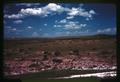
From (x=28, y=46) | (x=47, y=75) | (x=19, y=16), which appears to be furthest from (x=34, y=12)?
(x=47, y=75)

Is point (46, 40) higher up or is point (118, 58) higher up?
point (46, 40)

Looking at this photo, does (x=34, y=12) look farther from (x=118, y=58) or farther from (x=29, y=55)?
A: (x=118, y=58)

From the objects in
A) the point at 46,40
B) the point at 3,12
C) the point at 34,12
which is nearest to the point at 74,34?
the point at 46,40

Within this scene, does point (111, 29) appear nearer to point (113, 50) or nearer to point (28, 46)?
point (113, 50)

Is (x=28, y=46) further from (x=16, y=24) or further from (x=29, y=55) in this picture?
(x=16, y=24)

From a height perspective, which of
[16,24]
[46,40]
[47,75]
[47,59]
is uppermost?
[16,24]

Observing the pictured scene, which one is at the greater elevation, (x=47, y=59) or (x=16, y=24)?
(x=16, y=24)

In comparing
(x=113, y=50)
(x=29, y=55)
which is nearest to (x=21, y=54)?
(x=29, y=55)
